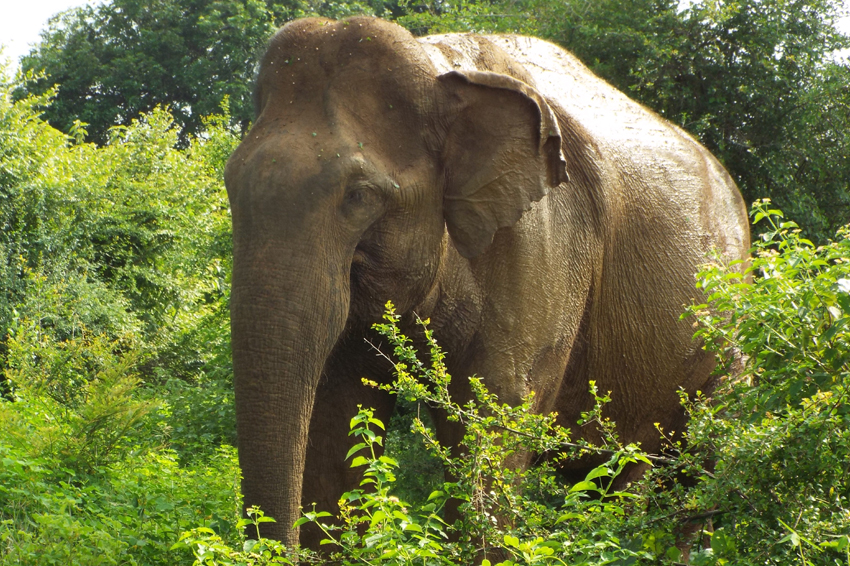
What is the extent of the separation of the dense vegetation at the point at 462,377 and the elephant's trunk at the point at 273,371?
10.0 inches

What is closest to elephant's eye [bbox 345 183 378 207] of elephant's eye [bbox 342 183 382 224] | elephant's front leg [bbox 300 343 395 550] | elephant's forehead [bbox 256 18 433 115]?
elephant's eye [bbox 342 183 382 224]

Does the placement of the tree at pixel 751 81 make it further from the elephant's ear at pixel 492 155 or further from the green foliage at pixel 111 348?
the elephant's ear at pixel 492 155

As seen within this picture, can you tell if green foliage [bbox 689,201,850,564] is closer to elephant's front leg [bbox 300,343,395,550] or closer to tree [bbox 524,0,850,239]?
elephant's front leg [bbox 300,343,395,550]

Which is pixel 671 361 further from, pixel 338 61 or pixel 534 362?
pixel 338 61

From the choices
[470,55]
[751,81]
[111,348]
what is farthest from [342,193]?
[751,81]

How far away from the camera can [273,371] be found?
137 inches

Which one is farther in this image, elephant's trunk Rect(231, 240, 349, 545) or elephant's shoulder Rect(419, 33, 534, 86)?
elephant's shoulder Rect(419, 33, 534, 86)

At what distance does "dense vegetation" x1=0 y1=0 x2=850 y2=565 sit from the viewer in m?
2.88

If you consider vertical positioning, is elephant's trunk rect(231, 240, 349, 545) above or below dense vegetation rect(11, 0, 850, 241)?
below

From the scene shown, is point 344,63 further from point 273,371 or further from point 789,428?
point 789,428

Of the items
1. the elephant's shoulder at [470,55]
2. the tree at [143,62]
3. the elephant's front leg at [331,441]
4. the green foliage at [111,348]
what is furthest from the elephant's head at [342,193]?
the tree at [143,62]

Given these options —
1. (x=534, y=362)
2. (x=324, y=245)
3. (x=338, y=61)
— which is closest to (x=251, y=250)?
(x=324, y=245)

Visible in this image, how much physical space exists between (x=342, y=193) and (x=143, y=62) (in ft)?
104

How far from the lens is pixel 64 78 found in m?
33.8
